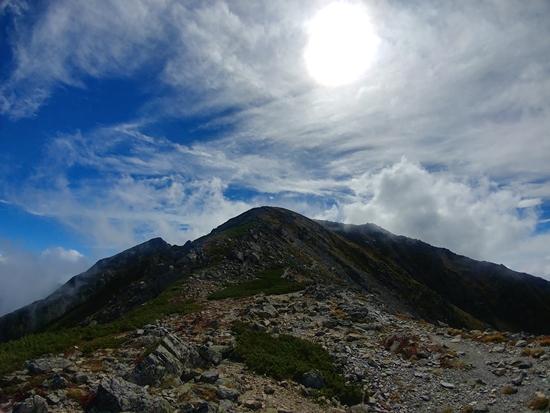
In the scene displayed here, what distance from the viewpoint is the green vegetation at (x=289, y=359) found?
783 inches

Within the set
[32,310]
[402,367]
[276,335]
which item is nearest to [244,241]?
[276,335]

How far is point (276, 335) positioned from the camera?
1129 inches

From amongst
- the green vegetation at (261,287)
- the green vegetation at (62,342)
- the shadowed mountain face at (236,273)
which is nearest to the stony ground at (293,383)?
the green vegetation at (62,342)

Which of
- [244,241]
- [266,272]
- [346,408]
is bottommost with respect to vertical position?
[346,408]

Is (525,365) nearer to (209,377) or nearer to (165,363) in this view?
(209,377)

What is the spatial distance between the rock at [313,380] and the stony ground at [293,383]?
66 cm

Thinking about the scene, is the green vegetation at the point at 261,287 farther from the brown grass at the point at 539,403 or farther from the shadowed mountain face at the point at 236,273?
the brown grass at the point at 539,403

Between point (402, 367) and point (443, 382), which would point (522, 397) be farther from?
point (402, 367)

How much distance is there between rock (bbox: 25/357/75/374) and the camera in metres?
18.4

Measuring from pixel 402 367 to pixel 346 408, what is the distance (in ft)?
21.9

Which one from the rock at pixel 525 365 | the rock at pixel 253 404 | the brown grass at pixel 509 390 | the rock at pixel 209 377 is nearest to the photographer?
the rock at pixel 253 404

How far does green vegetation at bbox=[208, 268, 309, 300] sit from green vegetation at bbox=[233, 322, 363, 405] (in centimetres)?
1839

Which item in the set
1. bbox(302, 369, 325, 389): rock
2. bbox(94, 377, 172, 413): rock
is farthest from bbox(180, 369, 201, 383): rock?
bbox(302, 369, 325, 389): rock

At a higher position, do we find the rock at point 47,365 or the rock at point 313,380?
the rock at point 47,365
